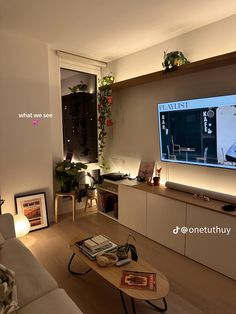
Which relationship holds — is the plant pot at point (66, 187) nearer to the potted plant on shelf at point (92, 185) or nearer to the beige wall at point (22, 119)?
the beige wall at point (22, 119)

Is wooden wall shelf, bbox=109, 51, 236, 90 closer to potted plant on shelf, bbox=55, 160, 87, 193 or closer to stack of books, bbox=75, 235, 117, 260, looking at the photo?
potted plant on shelf, bbox=55, 160, 87, 193

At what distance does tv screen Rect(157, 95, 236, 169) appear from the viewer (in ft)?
7.61

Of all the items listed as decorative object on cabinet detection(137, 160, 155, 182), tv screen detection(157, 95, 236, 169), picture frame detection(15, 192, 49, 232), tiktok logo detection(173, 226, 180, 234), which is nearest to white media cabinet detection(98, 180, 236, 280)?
tiktok logo detection(173, 226, 180, 234)

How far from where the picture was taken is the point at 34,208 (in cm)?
313

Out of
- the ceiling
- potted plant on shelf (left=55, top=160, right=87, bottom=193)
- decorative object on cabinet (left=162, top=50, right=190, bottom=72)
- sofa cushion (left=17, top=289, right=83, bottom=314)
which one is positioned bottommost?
sofa cushion (left=17, top=289, right=83, bottom=314)

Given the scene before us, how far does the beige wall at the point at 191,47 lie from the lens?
2436mm

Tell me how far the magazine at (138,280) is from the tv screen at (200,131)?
56.2 inches

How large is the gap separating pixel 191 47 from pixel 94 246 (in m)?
2.49

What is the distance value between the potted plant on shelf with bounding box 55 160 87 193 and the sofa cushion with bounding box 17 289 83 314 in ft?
6.77

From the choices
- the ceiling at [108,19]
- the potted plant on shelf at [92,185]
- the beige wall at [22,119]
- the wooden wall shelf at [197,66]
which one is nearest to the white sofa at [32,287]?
the beige wall at [22,119]

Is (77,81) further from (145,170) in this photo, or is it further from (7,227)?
(7,227)

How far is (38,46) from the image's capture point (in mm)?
3068

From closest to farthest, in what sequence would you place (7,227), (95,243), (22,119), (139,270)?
(139,270) → (95,243) → (7,227) → (22,119)

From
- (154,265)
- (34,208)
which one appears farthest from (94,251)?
(34,208)
